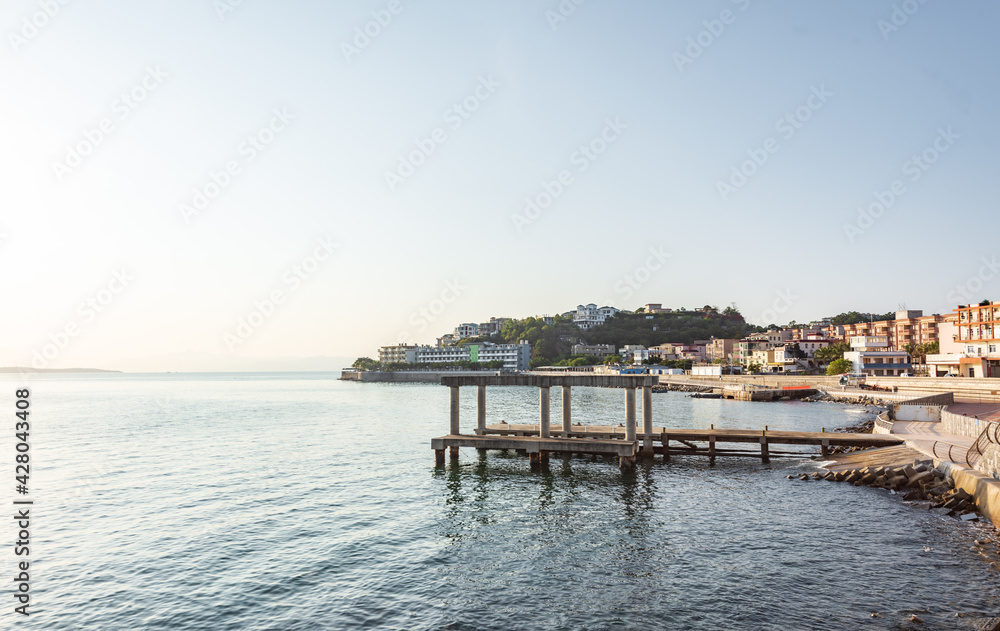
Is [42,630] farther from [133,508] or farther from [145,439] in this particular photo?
[145,439]

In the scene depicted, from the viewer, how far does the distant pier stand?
31.8 metres

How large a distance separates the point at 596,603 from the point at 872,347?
404 ft

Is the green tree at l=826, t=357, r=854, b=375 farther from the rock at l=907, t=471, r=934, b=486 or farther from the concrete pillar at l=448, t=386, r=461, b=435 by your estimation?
the concrete pillar at l=448, t=386, r=461, b=435

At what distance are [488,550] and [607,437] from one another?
1919cm

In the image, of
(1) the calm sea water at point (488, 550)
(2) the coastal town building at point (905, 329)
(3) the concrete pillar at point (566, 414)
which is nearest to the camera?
(1) the calm sea water at point (488, 550)

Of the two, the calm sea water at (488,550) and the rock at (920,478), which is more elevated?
the rock at (920,478)

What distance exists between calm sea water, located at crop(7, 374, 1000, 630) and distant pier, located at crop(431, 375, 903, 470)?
144 cm

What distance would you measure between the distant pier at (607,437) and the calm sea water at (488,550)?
144 cm

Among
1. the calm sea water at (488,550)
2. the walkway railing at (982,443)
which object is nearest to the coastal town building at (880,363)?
the calm sea water at (488,550)

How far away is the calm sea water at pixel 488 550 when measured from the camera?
14398 mm

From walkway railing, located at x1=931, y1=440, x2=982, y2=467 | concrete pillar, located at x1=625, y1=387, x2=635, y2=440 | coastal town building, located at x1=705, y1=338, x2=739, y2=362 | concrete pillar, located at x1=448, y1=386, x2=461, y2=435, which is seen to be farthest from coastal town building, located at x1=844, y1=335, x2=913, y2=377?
concrete pillar, located at x1=448, y1=386, x2=461, y2=435

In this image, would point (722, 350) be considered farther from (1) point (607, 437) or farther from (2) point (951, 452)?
(2) point (951, 452)

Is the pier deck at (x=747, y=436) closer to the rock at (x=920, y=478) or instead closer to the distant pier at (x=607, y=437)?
the distant pier at (x=607, y=437)

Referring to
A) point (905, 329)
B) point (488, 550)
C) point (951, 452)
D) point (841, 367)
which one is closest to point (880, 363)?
point (841, 367)
